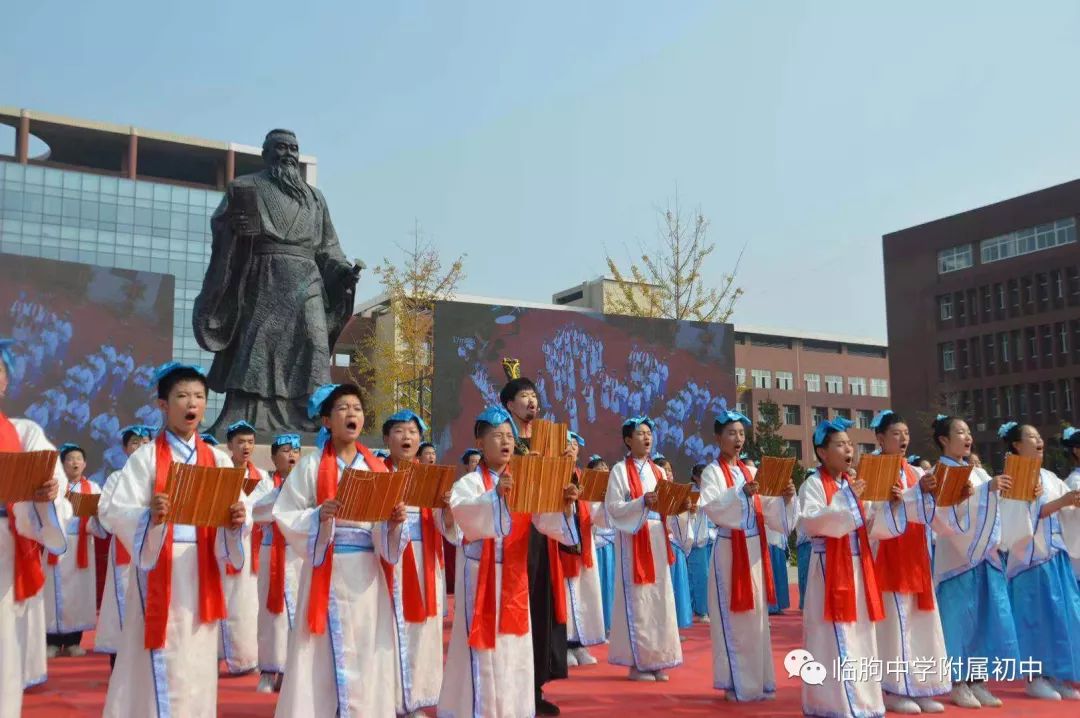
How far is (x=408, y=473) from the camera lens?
520cm

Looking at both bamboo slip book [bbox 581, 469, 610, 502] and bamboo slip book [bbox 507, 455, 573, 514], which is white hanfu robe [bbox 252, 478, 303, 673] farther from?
bamboo slip book [bbox 507, 455, 573, 514]

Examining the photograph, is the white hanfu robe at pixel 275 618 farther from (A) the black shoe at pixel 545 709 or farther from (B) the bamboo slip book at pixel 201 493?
(B) the bamboo slip book at pixel 201 493

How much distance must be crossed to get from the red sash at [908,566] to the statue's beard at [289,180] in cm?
739

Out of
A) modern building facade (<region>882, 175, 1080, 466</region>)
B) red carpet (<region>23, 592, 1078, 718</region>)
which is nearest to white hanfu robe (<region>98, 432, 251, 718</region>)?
red carpet (<region>23, 592, 1078, 718</region>)

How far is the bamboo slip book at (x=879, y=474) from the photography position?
19.6ft

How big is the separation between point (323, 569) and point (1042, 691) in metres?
4.94

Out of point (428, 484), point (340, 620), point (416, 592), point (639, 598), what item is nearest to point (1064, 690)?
point (639, 598)

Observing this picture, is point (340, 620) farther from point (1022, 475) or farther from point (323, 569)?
point (1022, 475)

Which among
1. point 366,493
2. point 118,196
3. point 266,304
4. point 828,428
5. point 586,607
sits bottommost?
point 586,607

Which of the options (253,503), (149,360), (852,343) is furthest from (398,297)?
(852,343)

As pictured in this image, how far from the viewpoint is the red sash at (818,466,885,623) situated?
5.94m

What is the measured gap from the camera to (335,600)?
198 inches

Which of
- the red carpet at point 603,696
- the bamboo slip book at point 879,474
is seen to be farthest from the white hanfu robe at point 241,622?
the bamboo slip book at point 879,474

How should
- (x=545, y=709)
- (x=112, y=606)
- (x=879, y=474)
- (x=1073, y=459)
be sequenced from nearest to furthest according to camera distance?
(x=879, y=474)
(x=545, y=709)
(x=112, y=606)
(x=1073, y=459)
